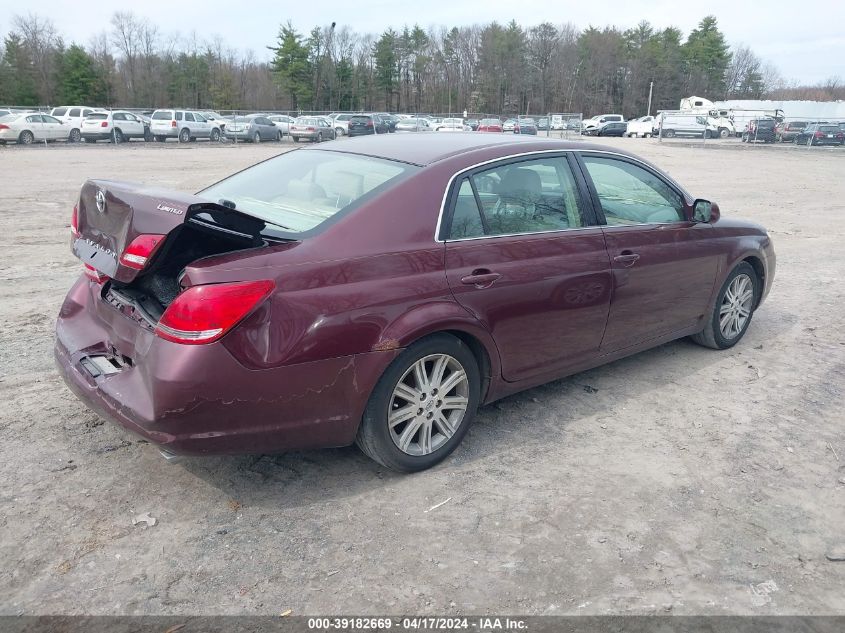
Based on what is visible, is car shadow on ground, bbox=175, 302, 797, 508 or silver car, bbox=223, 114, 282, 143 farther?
silver car, bbox=223, 114, 282, 143

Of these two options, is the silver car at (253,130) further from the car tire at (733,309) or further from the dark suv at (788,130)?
the car tire at (733,309)

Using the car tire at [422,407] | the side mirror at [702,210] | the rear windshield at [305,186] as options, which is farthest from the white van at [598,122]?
the car tire at [422,407]

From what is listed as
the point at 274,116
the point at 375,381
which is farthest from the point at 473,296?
the point at 274,116

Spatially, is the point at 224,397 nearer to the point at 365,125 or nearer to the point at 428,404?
the point at 428,404

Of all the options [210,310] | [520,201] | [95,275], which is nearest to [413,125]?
[520,201]

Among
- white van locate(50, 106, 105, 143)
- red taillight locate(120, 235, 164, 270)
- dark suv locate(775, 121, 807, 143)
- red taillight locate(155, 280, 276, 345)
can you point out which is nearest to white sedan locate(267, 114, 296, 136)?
white van locate(50, 106, 105, 143)

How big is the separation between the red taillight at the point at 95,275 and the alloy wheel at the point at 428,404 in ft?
5.38

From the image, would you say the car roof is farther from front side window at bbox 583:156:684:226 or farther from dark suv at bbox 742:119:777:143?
dark suv at bbox 742:119:777:143

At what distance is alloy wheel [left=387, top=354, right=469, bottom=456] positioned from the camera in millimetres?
3479

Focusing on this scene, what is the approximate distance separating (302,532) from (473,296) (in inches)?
56.3

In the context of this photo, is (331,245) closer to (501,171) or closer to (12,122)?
(501,171)

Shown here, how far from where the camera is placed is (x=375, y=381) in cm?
329

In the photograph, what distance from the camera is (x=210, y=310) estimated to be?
113 inches

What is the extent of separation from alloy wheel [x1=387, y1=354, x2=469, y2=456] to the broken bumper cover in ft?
0.77
